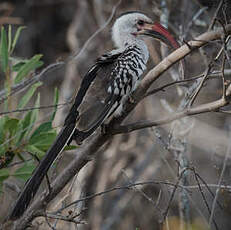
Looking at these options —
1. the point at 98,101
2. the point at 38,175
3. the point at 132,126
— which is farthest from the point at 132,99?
the point at 38,175

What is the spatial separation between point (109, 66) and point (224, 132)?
1553 millimetres

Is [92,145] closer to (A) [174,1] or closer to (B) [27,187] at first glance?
(B) [27,187]

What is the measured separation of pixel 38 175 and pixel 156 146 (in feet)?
7.00

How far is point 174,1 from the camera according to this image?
4422 mm

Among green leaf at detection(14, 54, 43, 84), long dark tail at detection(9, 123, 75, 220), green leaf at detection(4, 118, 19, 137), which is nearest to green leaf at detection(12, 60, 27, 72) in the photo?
green leaf at detection(14, 54, 43, 84)

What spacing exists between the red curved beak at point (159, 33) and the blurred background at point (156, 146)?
103 mm

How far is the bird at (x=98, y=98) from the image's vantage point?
2422 millimetres

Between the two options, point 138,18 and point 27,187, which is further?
point 138,18

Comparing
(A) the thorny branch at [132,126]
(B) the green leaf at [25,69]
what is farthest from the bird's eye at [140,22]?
(A) the thorny branch at [132,126]


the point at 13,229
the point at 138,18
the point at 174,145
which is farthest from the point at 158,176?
the point at 13,229

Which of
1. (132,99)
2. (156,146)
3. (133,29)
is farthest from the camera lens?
(156,146)

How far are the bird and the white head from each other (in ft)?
0.24

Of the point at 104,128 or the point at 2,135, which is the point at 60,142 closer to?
the point at 104,128

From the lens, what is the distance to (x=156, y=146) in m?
4.43
